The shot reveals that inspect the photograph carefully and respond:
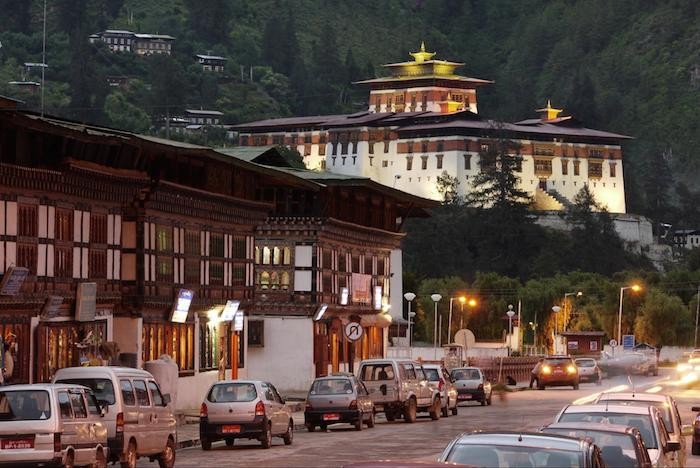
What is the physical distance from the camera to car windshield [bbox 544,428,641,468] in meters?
26.4

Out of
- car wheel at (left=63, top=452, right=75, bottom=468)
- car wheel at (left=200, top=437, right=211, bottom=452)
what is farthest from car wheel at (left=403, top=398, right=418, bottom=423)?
car wheel at (left=63, top=452, right=75, bottom=468)

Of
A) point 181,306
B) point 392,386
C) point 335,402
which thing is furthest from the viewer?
point 181,306

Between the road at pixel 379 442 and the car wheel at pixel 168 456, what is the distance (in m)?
0.62

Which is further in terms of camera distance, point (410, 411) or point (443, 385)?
point (443, 385)

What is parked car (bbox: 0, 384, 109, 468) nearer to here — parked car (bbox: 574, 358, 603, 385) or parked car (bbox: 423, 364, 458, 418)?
parked car (bbox: 423, 364, 458, 418)

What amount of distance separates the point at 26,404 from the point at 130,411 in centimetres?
472

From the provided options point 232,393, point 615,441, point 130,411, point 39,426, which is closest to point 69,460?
point 39,426

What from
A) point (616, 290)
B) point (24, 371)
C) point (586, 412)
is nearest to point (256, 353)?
point (24, 371)

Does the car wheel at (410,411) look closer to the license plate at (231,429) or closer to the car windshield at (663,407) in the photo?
the license plate at (231,429)

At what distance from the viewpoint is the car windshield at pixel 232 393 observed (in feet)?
151

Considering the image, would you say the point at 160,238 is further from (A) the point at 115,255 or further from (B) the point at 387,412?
(B) the point at 387,412

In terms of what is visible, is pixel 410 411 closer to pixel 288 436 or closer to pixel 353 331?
pixel 353 331

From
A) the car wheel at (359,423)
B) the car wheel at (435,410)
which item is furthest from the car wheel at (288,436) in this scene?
the car wheel at (435,410)

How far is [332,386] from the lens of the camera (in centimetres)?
5403
